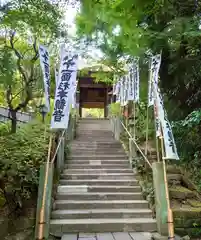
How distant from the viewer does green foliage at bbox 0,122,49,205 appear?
5.38m

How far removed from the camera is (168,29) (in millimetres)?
5230

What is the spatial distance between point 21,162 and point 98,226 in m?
2.17

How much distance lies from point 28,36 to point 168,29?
21.3ft

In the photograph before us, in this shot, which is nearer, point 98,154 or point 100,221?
point 100,221

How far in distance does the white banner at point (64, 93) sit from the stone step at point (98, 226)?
2221mm

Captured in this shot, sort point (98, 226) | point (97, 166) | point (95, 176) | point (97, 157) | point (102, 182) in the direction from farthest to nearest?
point (97, 157) → point (97, 166) → point (95, 176) → point (102, 182) → point (98, 226)

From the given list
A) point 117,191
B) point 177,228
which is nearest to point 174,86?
point 117,191

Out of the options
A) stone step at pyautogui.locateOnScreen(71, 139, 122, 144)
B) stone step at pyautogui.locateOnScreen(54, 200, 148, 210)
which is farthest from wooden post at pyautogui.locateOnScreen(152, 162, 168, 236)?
stone step at pyautogui.locateOnScreen(71, 139, 122, 144)

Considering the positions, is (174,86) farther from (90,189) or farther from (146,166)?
(90,189)

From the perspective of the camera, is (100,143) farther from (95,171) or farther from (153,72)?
(153,72)

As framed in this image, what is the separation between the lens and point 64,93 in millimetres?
6691

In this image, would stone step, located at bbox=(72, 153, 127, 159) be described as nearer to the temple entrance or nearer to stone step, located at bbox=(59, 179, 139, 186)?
stone step, located at bbox=(59, 179, 139, 186)

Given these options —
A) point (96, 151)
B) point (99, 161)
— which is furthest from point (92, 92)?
point (99, 161)

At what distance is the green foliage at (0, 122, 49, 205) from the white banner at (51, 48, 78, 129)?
91 cm
